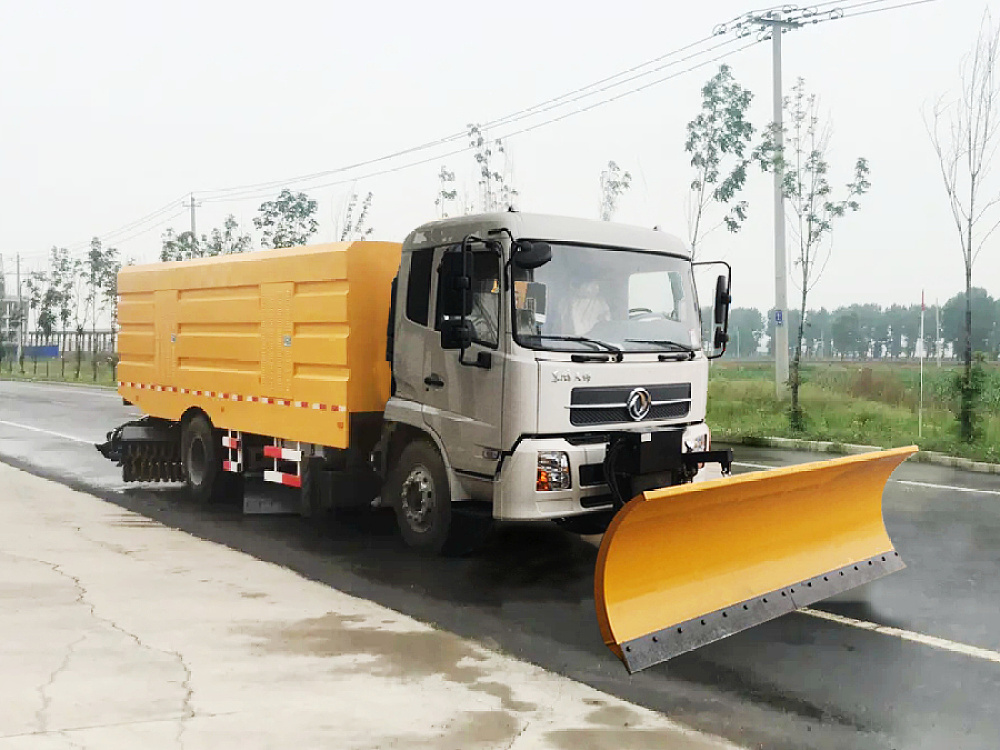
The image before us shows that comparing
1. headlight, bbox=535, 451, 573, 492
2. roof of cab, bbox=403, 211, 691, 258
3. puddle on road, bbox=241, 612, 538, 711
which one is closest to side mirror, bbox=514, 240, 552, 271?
roof of cab, bbox=403, 211, 691, 258

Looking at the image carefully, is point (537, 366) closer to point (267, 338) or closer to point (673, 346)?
point (673, 346)

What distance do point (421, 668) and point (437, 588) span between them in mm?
2130

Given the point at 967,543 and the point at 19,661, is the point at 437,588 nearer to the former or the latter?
the point at 19,661

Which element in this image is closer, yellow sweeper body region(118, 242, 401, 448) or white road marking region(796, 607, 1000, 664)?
white road marking region(796, 607, 1000, 664)

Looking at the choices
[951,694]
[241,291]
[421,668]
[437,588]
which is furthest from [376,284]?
[951,694]

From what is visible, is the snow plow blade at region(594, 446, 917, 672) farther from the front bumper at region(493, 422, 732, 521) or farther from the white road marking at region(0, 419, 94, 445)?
the white road marking at region(0, 419, 94, 445)

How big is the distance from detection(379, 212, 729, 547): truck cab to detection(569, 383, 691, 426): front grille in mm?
11

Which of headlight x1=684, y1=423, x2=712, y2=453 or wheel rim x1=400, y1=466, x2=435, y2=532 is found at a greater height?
headlight x1=684, y1=423, x2=712, y2=453

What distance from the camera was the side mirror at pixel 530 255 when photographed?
7.50 m

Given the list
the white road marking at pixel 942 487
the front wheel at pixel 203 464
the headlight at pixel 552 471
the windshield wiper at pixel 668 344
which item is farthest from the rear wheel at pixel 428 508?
the white road marking at pixel 942 487

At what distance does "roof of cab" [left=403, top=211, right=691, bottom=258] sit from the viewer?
772 cm

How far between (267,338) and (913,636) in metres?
6.37

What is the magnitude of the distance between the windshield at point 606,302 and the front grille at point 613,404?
31 cm

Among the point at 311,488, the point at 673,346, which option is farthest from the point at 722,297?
the point at 311,488
